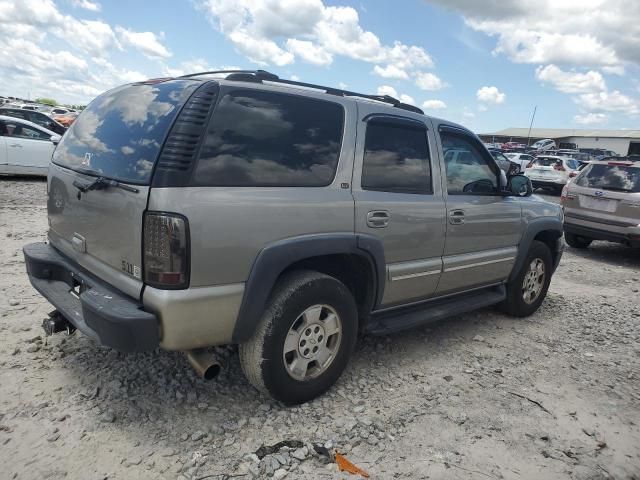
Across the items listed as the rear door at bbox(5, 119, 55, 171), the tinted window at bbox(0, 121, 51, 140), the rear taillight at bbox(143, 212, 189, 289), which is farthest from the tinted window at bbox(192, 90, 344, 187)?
the tinted window at bbox(0, 121, 51, 140)

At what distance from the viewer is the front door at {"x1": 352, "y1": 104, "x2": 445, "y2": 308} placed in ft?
10.4

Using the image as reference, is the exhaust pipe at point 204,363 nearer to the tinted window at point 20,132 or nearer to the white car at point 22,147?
the white car at point 22,147

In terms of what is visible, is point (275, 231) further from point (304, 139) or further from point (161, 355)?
point (161, 355)

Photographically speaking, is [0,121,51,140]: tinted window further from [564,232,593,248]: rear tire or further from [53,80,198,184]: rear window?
[564,232,593,248]: rear tire

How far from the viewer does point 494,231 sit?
13.8ft

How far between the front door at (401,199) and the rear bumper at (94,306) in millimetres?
1398

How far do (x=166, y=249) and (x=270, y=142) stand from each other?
0.84 meters

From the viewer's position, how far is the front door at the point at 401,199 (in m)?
3.16

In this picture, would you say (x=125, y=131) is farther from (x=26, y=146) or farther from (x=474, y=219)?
(x=26, y=146)

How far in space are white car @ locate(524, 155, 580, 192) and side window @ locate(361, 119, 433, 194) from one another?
15532mm

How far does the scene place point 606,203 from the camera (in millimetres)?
7848

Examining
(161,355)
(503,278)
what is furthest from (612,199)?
(161,355)

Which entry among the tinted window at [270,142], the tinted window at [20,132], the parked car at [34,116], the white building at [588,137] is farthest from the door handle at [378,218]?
the white building at [588,137]

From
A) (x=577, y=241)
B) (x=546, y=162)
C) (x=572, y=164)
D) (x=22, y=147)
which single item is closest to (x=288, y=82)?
(x=577, y=241)
